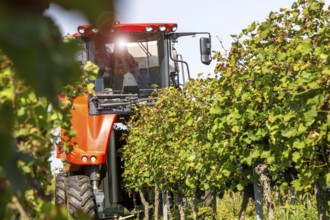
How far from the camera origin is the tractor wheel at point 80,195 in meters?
8.85

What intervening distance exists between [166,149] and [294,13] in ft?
17.4

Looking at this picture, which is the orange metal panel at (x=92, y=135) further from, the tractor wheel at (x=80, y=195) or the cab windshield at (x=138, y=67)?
the cab windshield at (x=138, y=67)

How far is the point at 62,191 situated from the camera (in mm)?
9625

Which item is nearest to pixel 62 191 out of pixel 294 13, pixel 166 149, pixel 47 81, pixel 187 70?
pixel 166 149

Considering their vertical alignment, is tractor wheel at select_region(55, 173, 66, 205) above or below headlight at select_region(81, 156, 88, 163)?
below

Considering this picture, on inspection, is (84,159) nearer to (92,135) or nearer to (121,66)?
(92,135)

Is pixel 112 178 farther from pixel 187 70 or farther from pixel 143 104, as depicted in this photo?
pixel 187 70

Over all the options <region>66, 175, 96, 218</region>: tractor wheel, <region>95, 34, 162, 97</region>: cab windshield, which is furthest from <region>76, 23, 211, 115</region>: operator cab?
<region>66, 175, 96, 218</region>: tractor wheel

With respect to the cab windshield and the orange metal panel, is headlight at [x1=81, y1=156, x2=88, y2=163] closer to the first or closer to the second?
the orange metal panel

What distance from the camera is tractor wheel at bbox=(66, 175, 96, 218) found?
8852 mm

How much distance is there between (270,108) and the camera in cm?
610

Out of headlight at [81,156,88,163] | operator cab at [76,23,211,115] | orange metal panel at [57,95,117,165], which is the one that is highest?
operator cab at [76,23,211,115]

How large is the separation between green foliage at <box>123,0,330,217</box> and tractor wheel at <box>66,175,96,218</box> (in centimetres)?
130

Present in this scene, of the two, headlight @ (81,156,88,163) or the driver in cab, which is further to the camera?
Result: the driver in cab
